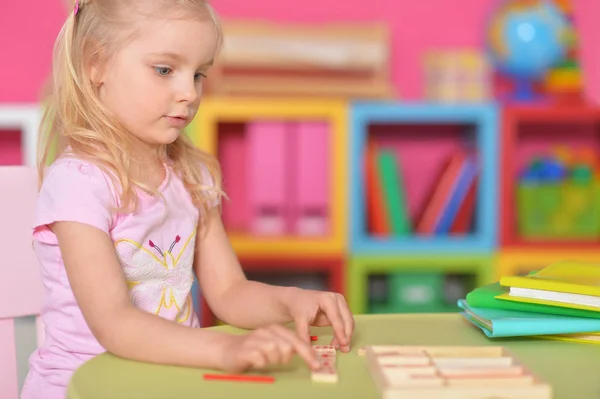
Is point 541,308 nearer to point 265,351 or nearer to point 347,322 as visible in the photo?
point 347,322

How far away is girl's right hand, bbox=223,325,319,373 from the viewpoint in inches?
31.5

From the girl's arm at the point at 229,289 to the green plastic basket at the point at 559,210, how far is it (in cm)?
155

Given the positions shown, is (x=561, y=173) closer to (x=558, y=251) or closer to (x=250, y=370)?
(x=558, y=251)

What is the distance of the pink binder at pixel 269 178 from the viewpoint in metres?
2.47

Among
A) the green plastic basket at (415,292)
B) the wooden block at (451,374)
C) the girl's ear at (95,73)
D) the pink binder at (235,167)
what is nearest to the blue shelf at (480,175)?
the green plastic basket at (415,292)

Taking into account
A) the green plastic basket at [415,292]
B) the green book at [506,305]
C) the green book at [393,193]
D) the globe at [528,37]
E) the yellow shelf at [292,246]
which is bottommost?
the green plastic basket at [415,292]

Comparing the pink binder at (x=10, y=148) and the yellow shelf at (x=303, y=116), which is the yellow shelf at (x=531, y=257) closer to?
the yellow shelf at (x=303, y=116)

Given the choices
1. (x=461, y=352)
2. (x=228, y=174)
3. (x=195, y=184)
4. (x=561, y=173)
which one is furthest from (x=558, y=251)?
(x=461, y=352)

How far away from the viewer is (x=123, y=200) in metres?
1.08

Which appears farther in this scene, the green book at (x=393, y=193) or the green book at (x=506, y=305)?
the green book at (x=393, y=193)

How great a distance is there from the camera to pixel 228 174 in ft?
9.25

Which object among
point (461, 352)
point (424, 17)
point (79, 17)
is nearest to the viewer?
point (461, 352)

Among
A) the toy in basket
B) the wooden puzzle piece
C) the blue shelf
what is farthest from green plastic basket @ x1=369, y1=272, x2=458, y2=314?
the wooden puzzle piece

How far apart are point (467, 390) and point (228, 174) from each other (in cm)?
216
